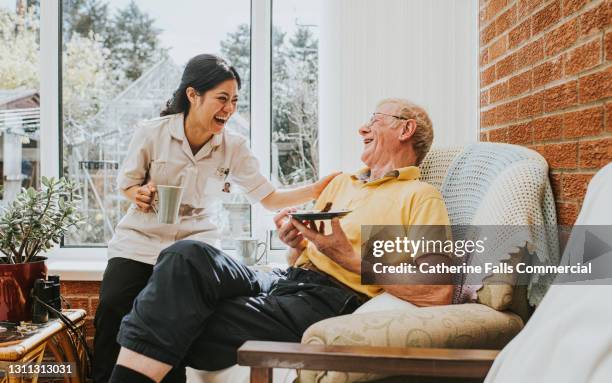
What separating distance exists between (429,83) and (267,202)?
3.17ft

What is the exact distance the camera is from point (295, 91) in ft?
9.24

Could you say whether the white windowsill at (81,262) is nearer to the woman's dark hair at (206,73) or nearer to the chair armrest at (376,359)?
the woman's dark hair at (206,73)

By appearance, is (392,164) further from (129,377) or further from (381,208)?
(129,377)

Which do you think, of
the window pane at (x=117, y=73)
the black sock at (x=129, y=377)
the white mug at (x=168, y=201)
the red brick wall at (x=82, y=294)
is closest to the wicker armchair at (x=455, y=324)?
the black sock at (x=129, y=377)

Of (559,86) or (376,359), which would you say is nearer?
(376,359)

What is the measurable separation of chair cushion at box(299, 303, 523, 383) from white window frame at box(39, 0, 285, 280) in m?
1.65

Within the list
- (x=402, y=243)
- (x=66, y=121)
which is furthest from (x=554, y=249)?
(x=66, y=121)

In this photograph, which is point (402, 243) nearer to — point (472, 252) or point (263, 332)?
point (472, 252)

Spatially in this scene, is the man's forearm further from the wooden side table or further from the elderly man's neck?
the wooden side table

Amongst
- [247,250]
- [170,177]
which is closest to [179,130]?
[170,177]

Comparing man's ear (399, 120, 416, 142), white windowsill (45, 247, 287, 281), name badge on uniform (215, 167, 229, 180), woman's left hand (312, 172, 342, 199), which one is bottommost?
white windowsill (45, 247, 287, 281)

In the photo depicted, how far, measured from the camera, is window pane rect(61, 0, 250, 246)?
2814 mm

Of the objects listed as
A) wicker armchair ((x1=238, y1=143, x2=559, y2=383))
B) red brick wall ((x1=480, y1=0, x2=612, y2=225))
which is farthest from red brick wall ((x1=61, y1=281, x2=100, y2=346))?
red brick wall ((x1=480, y1=0, x2=612, y2=225))

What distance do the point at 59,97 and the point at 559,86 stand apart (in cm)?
247
